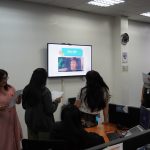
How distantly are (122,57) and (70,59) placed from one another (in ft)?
4.79

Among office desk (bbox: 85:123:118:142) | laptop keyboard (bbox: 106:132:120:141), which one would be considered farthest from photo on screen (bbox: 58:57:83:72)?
laptop keyboard (bbox: 106:132:120:141)

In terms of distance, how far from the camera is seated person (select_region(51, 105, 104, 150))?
2.04m

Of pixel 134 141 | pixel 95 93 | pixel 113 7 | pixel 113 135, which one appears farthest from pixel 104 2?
pixel 134 141

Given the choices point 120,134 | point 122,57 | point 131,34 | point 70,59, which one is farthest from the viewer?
point 131,34

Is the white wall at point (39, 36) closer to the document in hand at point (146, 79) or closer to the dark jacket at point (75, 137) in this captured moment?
the document in hand at point (146, 79)

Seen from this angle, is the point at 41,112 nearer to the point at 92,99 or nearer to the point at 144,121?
the point at 92,99

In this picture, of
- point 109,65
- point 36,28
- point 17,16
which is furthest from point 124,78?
point 17,16

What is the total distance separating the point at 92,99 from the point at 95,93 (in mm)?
76

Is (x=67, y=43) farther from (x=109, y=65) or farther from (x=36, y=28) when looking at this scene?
(x=109, y=65)

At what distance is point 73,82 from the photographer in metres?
5.50

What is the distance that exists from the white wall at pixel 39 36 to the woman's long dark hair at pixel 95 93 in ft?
6.60

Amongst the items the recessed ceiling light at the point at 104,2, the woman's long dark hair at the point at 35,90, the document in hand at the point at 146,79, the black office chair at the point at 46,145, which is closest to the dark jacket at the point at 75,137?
the black office chair at the point at 46,145

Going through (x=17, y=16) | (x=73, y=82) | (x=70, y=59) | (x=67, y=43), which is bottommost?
(x=73, y=82)

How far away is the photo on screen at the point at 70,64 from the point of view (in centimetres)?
511
